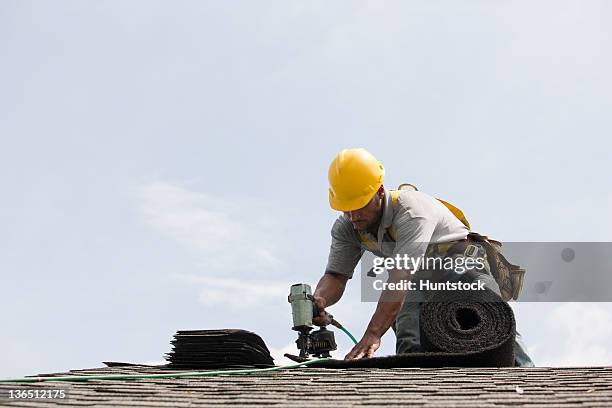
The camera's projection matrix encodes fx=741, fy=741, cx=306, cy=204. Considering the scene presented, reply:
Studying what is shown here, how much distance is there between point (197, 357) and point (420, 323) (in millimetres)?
1731

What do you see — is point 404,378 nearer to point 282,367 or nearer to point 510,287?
point 282,367

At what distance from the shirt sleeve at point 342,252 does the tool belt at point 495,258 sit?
3.20ft

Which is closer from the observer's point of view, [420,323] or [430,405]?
[430,405]

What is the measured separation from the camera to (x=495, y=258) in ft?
20.9

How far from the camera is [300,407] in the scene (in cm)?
344

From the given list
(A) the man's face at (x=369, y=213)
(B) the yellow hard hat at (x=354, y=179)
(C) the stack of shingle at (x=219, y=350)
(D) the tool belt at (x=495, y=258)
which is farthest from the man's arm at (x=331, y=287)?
(C) the stack of shingle at (x=219, y=350)

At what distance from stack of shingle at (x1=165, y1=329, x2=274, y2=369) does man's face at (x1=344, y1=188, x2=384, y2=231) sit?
57.1 inches

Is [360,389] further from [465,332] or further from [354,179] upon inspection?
[354,179]

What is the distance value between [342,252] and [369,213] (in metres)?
0.86

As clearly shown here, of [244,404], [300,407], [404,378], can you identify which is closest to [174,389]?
[244,404]

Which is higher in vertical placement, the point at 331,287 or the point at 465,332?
the point at 331,287

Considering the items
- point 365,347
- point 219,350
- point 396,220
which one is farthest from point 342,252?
point 219,350

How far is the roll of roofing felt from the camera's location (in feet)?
17.8

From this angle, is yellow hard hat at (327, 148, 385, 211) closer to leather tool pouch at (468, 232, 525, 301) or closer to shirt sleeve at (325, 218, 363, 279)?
shirt sleeve at (325, 218, 363, 279)
